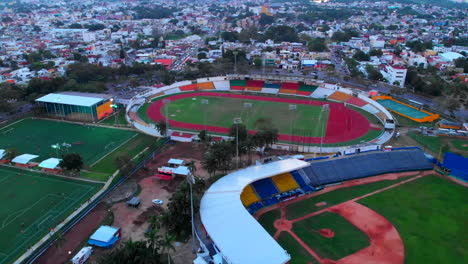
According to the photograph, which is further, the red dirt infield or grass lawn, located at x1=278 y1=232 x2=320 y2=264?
the red dirt infield

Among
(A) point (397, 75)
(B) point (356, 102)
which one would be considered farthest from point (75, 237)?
(A) point (397, 75)

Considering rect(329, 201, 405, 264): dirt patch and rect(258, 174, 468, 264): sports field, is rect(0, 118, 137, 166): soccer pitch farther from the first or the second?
rect(329, 201, 405, 264): dirt patch

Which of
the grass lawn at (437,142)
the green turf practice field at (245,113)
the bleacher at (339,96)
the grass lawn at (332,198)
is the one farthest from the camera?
the bleacher at (339,96)

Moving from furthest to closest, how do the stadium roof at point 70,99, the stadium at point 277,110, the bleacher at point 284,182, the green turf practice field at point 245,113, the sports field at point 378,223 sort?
the stadium roof at point 70,99 < the green turf practice field at point 245,113 < the stadium at point 277,110 < the bleacher at point 284,182 < the sports field at point 378,223

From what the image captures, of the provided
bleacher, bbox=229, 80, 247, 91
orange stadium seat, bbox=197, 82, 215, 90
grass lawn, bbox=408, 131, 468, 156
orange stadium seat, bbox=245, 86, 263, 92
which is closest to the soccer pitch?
orange stadium seat, bbox=197, 82, 215, 90

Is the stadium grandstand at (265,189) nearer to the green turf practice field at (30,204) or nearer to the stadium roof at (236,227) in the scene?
the stadium roof at (236,227)

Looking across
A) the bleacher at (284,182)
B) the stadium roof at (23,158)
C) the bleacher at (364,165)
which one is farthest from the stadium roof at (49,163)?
the bleacher at (364,165)

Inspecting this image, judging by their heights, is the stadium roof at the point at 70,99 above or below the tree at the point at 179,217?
above

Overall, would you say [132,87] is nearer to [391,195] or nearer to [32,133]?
[32,133]
